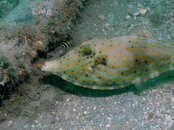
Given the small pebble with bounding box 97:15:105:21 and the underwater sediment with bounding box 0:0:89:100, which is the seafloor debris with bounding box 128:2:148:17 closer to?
the small pebble with bounding box 97:15:105:21

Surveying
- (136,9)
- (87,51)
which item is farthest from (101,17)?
(87,51)

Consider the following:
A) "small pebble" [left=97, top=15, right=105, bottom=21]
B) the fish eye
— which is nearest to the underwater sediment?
the fish eye

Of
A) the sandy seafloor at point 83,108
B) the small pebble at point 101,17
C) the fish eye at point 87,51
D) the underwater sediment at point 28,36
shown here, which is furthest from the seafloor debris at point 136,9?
the fish eye at point 87,51

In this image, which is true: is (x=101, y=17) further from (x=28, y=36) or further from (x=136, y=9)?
(x=28, y=36)

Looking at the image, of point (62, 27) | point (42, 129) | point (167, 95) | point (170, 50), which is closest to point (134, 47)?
point (170, 50)

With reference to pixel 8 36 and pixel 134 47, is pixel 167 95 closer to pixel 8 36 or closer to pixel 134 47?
pixel 134 47

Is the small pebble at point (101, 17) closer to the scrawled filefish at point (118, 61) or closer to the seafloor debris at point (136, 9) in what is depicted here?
the seafloor debris at point (136, 9)

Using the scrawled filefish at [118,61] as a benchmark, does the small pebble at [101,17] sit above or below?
below

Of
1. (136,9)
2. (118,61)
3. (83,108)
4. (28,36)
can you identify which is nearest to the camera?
(118,61)
